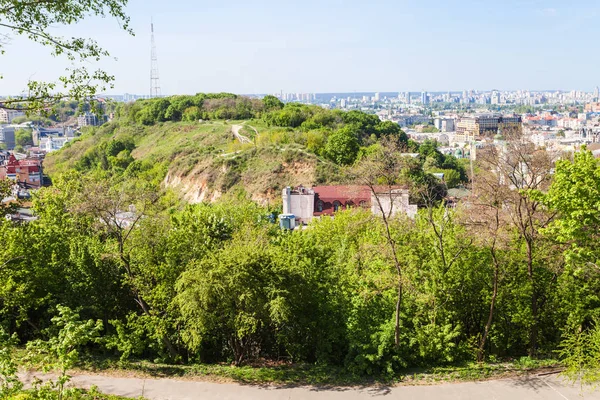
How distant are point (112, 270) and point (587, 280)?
39.1 feet

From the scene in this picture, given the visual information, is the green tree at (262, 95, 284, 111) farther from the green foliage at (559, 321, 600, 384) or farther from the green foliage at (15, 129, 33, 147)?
the green foliage at (15, 129, 33, 147)

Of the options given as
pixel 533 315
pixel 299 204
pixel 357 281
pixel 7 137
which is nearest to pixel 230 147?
pixel 299 204

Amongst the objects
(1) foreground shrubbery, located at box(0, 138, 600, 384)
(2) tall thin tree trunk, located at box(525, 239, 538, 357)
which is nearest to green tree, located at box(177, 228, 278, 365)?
(1) foreground shrubbery, located at box(0, 138, 600, 384)

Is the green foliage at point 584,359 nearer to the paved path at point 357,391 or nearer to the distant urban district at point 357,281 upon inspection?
the distant urban district at point 357,281

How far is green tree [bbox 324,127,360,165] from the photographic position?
51000 millimetres

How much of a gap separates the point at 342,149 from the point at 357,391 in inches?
1581

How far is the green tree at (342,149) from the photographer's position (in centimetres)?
5100

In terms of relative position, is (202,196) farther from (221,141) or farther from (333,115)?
(333,115)

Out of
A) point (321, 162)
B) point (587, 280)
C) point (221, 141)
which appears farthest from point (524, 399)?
point (221, 141)

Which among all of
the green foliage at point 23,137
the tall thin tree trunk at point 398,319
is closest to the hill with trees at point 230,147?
the tall thin tree trunk at point 398,319

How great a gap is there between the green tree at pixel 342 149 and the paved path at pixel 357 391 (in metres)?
39.0

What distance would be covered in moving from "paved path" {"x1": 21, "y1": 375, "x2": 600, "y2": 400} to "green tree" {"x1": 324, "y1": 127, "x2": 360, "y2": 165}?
39.0 meters

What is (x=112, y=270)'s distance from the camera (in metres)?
14.7

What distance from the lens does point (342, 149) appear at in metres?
51.3
